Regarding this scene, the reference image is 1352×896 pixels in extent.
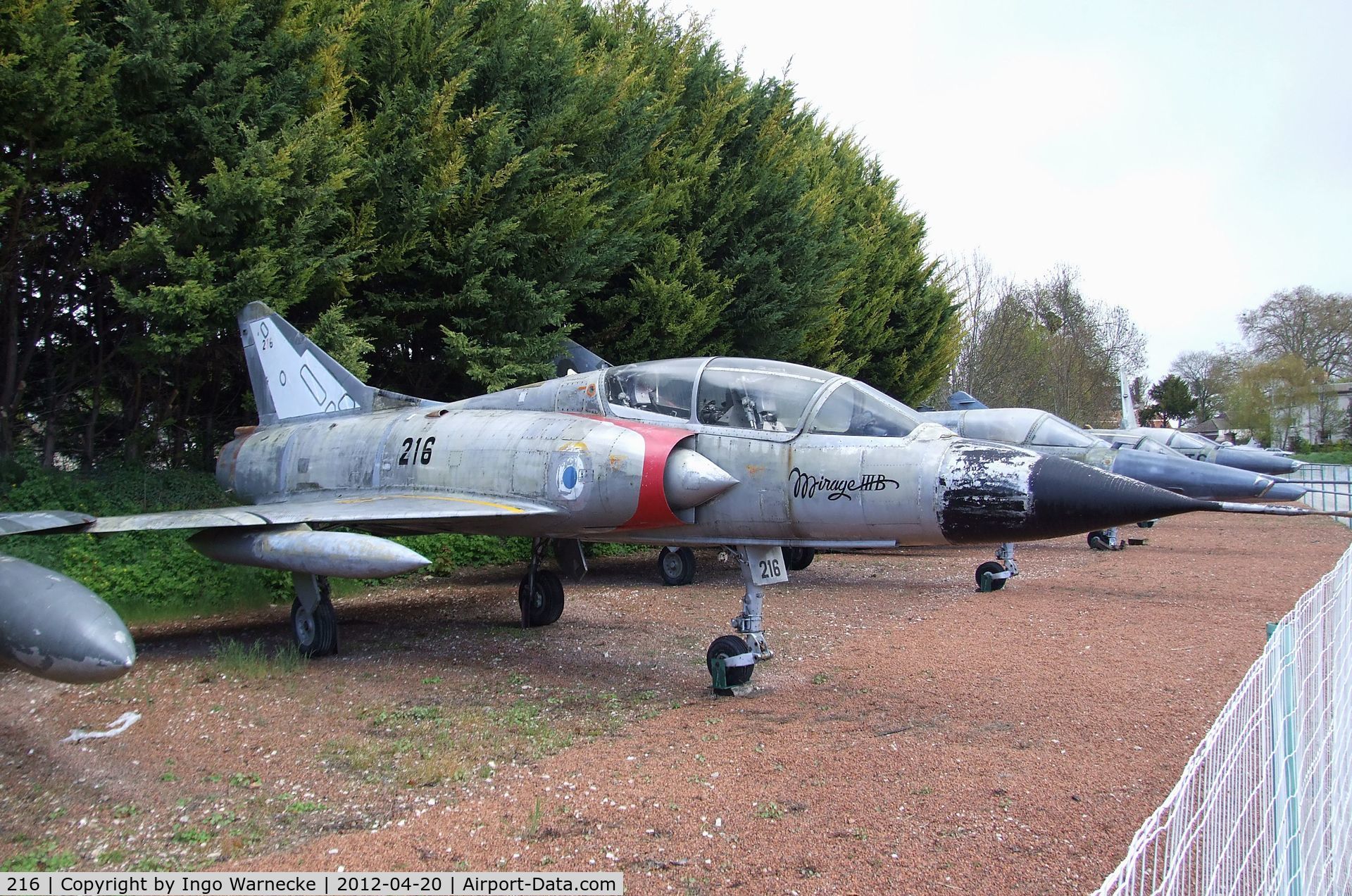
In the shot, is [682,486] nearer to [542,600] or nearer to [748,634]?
[748,634]

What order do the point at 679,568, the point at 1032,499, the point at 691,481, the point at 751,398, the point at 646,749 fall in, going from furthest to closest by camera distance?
the point at 679,568, the point at 751,398, the point at 691,481, the point at 1032,499, the point at 646,749

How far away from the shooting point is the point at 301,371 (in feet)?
31.9

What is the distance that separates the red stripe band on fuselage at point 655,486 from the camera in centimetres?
660

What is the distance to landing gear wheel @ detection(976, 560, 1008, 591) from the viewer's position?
12070 mm

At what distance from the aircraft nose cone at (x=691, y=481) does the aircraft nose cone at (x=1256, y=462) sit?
1987 cm

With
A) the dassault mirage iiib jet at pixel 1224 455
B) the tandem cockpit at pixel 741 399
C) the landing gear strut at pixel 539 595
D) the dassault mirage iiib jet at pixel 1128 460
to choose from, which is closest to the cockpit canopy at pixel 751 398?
the tandem cockpit at pixel 741 399

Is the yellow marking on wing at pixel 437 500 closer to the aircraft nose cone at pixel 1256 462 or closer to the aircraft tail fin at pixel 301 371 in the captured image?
the aircraft tail fin at pixel 301 371

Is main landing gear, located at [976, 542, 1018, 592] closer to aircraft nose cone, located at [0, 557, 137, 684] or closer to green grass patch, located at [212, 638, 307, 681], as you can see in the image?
green grass patch, located at [212, 638, 307, 681]

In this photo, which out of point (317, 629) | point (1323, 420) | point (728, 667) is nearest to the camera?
point (728, 667)

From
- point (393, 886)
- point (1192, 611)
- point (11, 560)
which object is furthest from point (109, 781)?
point (1192, 611)

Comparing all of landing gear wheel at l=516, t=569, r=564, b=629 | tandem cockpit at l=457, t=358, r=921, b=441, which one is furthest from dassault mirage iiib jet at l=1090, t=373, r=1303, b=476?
tandem cockpit at l=457, t=358, r=921, b=441

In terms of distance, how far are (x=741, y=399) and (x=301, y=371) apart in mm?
5383

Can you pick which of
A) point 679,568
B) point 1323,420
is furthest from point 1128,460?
point 1323,420

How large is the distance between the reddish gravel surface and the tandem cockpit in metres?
2.07
